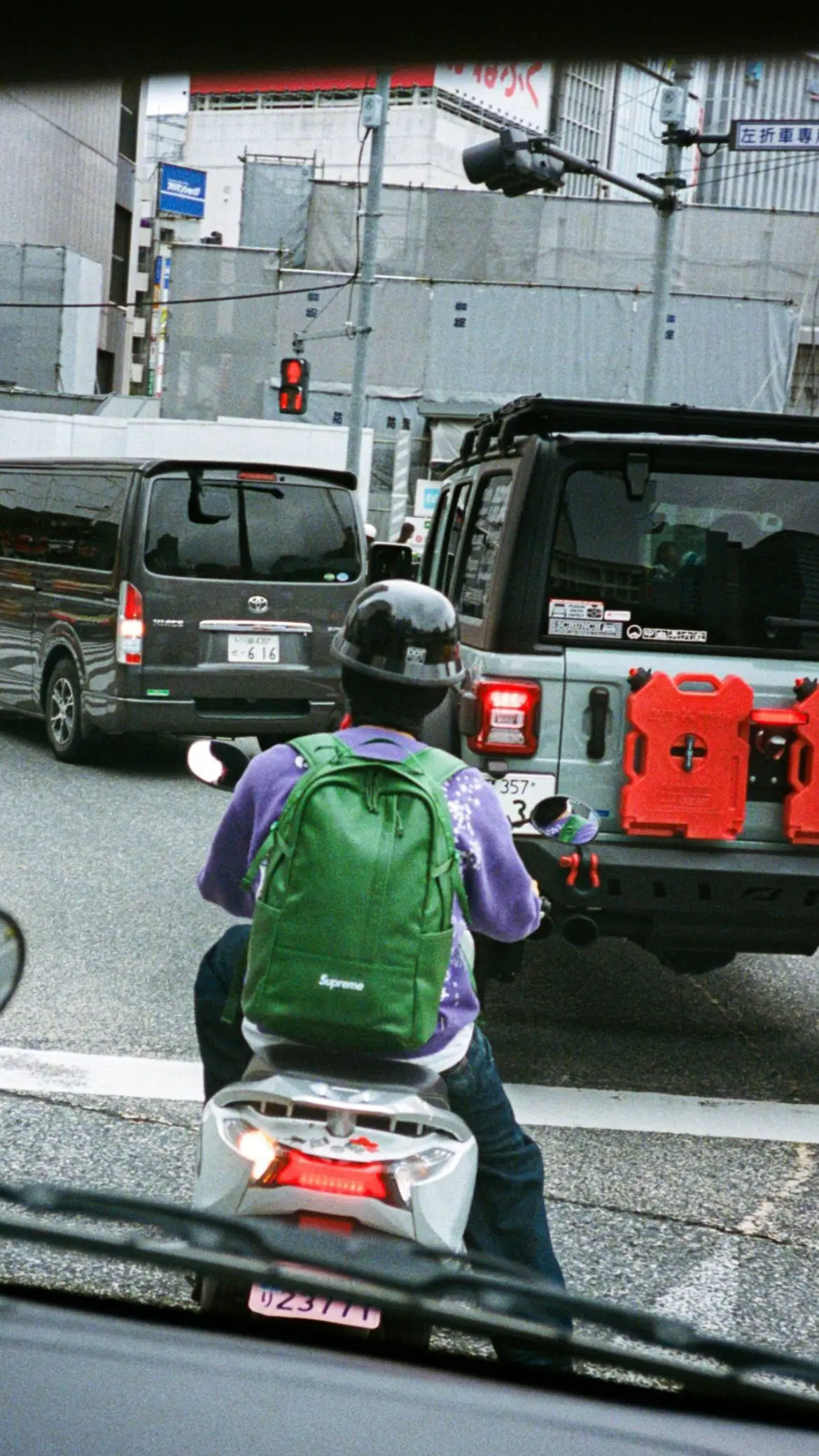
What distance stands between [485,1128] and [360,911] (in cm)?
63

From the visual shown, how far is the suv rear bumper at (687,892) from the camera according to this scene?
514cm

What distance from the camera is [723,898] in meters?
5.16

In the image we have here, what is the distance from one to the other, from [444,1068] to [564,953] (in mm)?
4358

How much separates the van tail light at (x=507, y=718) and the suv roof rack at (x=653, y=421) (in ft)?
2.68

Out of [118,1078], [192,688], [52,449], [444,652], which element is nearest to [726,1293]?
[444,652]

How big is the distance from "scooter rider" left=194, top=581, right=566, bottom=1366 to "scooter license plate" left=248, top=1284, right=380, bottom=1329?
102cm

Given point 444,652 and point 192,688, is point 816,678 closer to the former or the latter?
point 444,652

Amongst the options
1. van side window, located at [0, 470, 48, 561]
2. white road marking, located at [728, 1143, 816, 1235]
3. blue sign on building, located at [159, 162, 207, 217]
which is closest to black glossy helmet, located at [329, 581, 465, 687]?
white road marking, located at [728, 1143, 816, 1235]

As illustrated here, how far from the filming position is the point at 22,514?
40.4ft

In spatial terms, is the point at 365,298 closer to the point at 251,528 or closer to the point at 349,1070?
the point at 251,528

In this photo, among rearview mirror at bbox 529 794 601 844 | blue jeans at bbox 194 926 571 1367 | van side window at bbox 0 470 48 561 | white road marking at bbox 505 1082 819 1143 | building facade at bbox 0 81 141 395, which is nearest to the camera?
blue jeans at bbox 194 926 571 1367

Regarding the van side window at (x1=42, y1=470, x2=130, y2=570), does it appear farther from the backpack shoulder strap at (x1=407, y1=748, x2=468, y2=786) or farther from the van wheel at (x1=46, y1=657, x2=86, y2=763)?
the backpack shoulder strap at (x1=407, y1=748, x2=468, y2=786)

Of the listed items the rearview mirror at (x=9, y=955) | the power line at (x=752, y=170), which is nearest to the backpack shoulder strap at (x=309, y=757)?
the rearview mirror at (x=9, y=955)

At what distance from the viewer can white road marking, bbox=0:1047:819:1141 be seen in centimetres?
501
